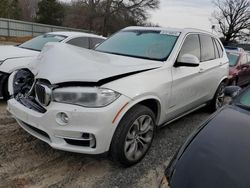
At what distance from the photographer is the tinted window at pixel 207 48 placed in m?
4.85

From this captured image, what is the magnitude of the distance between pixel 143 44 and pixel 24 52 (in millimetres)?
2910

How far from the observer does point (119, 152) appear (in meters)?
3.02

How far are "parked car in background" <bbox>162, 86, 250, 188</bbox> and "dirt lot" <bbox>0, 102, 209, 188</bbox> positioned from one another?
3.43ft

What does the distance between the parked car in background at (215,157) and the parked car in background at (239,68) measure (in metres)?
5.39

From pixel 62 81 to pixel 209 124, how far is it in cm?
155

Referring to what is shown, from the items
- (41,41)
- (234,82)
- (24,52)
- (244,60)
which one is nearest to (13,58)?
(24,52)

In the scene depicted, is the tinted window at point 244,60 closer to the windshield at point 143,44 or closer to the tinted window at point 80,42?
the tinted window at point 80,42

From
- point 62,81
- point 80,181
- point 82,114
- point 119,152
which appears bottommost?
point 80,181

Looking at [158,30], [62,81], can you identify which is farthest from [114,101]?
[158,30]

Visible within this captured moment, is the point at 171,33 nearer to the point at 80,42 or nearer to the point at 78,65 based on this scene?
the point at 78,65

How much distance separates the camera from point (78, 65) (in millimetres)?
3104

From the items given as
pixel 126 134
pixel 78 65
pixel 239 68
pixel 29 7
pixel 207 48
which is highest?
pixel 29 7

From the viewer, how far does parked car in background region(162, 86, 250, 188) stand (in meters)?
1.75

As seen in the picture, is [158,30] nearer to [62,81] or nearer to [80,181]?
[62,81]
